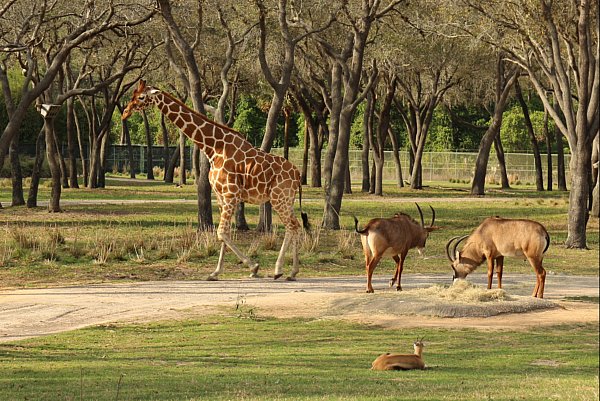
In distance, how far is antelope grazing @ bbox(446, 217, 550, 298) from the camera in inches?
763

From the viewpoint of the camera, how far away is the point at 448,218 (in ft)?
141

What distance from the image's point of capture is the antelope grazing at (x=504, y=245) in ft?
63.6

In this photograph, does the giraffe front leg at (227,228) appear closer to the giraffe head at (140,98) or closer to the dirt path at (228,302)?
the dirt path at (228,302)

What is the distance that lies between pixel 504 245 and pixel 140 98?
9269 millimetres

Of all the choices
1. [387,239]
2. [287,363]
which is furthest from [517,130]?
[287,363]

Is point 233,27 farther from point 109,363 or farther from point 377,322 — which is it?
point 109,363

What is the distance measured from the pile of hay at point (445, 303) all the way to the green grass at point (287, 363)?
1.37 metres

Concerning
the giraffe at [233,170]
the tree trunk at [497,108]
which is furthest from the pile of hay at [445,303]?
the tree trunk at [497,108]

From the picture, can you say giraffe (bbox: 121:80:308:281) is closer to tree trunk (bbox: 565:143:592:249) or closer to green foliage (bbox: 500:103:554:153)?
tree trunk (bbox: 565:143:592:249)

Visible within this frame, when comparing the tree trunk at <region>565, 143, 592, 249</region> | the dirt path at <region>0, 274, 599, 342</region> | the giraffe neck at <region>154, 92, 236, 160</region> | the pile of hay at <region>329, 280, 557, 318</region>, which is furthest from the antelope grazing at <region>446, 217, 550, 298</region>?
the tree trunk at <region>565, 143, 592, 249</region>

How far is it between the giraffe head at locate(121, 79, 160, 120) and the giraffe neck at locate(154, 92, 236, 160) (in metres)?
0.21

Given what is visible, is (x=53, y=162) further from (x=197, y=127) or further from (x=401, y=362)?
(x=401, y=362)

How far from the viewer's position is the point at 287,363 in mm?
14320

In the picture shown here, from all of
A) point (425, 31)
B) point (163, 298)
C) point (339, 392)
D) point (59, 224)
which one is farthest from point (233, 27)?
point (339, 392)
